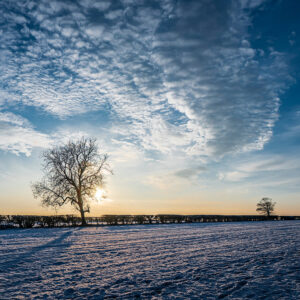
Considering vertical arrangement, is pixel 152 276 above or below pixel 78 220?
above

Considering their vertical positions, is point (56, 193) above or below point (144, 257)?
above

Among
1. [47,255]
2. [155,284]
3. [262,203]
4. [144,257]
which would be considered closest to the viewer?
[155,284]

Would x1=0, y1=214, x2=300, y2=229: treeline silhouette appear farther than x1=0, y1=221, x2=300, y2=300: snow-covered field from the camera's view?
Yes

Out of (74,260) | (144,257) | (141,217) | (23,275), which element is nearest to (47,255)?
(74,260)

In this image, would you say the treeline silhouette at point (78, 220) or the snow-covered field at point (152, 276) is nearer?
the snow-covered field at point (152, 276)

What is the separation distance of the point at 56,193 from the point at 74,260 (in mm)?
25999

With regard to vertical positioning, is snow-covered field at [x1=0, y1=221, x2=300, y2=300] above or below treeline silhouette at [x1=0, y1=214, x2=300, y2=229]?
above

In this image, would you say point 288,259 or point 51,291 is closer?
point 51,291

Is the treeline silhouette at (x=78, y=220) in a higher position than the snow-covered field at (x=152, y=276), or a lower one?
lower

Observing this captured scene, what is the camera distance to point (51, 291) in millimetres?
4508

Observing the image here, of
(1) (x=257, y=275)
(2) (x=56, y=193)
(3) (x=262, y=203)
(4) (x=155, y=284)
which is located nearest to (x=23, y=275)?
(4) (x=155, y=284)

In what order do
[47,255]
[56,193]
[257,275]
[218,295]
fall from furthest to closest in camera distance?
[56,193] < [47,255] < [257,275] < [218,295]

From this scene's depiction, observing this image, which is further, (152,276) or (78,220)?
(78,220)

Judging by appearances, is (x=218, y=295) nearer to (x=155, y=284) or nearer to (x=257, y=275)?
(x=155, y=284)
